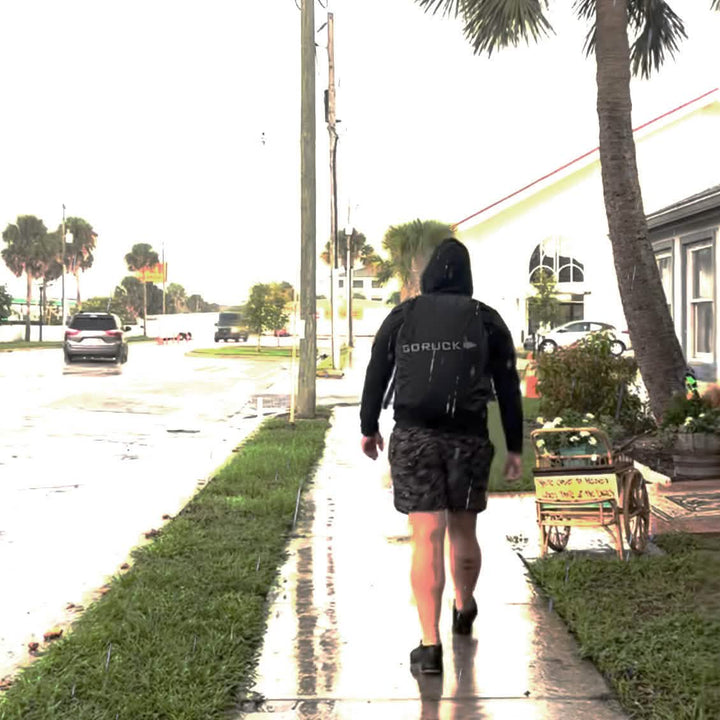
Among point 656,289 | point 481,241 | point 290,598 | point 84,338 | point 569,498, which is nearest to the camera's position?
point 290,598

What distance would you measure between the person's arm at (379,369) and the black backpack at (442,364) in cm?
7

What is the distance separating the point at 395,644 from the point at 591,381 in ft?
28.1

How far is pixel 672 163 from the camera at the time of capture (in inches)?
1406

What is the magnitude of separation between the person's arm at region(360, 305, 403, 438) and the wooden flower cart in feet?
6.27

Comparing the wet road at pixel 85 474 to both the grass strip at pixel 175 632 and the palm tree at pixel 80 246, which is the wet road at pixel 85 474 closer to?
the grass strip at pixel 175 632

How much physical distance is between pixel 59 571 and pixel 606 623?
3449 millimetres

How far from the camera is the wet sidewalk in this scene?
422cm

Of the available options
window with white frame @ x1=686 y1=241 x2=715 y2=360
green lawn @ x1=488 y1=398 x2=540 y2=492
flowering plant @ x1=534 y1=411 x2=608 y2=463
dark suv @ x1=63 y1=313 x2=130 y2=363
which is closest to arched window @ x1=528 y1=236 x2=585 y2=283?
dark suv @ x1=63 y1=313 x2=130 y2=363

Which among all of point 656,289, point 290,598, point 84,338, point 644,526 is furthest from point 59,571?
point 84,338

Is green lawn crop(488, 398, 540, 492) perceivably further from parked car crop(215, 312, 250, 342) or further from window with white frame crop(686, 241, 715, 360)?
parked car crop(215, 312, 250, 342)

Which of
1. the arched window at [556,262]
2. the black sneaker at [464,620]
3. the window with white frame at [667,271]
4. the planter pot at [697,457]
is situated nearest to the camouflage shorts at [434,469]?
the black sneaker at [464,620]

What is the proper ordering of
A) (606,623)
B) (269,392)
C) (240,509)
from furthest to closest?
(269,392)
(240,509)
(606,623)

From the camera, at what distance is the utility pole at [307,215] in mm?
15953

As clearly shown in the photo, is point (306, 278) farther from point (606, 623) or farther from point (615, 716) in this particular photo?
point (615, 716)
